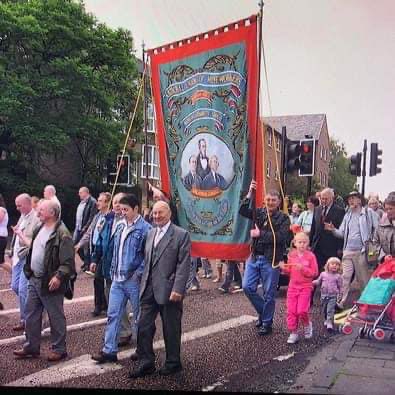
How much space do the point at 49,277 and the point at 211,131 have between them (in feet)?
5.12

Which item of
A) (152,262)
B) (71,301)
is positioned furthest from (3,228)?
(152,262)

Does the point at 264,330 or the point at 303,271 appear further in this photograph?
A: the point at 264,330

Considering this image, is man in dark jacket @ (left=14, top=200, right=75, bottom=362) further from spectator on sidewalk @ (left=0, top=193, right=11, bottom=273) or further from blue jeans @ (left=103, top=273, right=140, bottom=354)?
spectator on sidewalk @ (left=0, top=193, right=11, bottom=273)

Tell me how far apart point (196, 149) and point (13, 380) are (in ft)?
6.48

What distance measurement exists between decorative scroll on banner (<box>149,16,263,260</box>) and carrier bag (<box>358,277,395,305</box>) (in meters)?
1.09

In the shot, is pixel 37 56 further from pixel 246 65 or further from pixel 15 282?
pixel 246 65

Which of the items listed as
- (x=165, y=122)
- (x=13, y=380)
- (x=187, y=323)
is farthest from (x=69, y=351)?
(x=165, y=122)

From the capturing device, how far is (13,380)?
11.9ft

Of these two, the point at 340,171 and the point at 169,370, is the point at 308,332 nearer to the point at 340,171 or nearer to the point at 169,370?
the point at 340,171

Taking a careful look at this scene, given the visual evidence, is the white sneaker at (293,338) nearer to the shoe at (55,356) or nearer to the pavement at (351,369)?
the pavement at (351,369)

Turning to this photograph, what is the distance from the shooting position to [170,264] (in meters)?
3.80

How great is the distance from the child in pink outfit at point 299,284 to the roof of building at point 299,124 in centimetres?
109

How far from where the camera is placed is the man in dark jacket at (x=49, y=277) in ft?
13.5

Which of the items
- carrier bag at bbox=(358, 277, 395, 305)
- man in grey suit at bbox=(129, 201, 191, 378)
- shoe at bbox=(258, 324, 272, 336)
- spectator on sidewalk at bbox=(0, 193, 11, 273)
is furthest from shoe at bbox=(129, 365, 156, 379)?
spectator on sidewalk at bbox=(0, 193, 11, 273)
